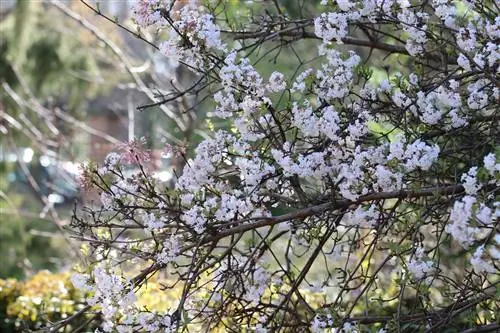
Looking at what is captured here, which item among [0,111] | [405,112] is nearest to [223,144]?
[405,112]

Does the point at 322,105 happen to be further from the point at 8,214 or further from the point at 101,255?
the point at 8,214

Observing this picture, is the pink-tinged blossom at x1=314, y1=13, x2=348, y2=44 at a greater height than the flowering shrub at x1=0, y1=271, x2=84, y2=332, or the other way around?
the flowering shrub at x1=0, y1=271, x2=84, y2=332

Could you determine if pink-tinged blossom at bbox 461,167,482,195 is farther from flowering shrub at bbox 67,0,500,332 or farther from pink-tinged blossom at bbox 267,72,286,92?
pink-tinged blossom at bbox 267,72,286,92

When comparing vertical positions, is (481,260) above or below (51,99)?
below

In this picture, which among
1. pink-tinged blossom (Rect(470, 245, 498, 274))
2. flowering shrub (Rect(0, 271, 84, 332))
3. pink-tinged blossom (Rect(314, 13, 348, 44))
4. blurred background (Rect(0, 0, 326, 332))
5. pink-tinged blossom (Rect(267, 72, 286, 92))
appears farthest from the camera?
blurred background (Rect(0, 0, 326, 332))

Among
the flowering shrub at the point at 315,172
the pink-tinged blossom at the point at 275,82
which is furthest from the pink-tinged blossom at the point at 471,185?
the pink-tinged blossom at the point at 275,82

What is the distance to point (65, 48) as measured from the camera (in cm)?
856

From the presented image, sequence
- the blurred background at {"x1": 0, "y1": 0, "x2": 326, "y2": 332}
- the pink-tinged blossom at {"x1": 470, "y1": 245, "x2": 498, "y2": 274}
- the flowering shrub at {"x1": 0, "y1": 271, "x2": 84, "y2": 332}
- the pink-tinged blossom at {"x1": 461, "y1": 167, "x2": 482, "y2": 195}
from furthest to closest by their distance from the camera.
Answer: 1. the blurred background at {"x1": 0, "y1": 0, "x2": 326, "y2": 332}
2. the flowering shrub at {"x1": 0, "y1": 271, "x2": 84, "y2": 332}
3. the pink-tinged blossom at {"x1": 461, "y1": 167, "x2": 482, "y2": 195}
4. the pink-tinged blossom at {"x1": 470, "y1": 245, "x2": 498, "y2": 274}

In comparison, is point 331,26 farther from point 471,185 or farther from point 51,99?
point 51,99

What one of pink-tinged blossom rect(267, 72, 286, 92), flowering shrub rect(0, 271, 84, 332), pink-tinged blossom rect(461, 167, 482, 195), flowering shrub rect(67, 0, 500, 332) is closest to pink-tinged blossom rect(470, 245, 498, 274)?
pink-tinged blossom rect(461, 167, 482, 195)

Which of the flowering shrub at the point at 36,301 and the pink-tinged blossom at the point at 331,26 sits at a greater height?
the flowering shrub at the point at 36,301

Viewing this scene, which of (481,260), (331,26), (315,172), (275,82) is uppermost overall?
(331,26)

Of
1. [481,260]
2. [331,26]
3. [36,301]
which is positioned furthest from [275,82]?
[36,301]

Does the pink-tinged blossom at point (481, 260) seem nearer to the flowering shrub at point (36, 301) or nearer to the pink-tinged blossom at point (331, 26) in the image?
the pink-tinged blossom at point (331, 26)
